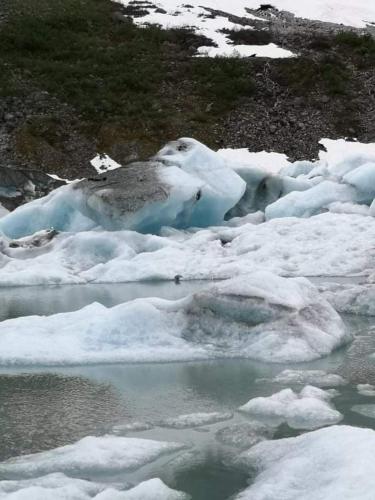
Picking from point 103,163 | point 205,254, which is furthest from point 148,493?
point 103,163

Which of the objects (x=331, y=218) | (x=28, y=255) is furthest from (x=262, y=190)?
(x=28, y=255)

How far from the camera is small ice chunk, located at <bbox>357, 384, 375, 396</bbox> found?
6214 millimetres

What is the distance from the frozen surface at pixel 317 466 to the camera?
3.87 metres

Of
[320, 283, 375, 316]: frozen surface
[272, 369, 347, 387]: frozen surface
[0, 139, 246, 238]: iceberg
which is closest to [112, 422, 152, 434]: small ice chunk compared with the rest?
[272, 369, 347, 387]: frozen surface

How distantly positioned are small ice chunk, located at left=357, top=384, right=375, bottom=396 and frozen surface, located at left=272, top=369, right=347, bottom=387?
0.62 ft

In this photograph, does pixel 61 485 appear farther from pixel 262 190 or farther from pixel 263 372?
pixel 262 190

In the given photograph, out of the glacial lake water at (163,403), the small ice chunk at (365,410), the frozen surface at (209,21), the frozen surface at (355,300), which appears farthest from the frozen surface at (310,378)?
the frozen surface at (209,21)

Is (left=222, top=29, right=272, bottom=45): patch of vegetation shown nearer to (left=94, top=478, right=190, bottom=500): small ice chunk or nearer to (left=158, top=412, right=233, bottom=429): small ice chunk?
(left=158, top=412, right=233, bottom=429): small ice chunk

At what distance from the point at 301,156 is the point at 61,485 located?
25207mm

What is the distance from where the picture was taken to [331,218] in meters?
17.2

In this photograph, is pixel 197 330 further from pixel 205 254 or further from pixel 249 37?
pixel 249 37

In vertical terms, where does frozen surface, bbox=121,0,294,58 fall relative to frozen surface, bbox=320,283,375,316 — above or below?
below

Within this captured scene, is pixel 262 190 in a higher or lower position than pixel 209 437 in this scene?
lower

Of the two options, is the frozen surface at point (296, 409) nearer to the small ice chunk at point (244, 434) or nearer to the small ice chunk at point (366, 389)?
the small ice chunk at point (244, 434)
